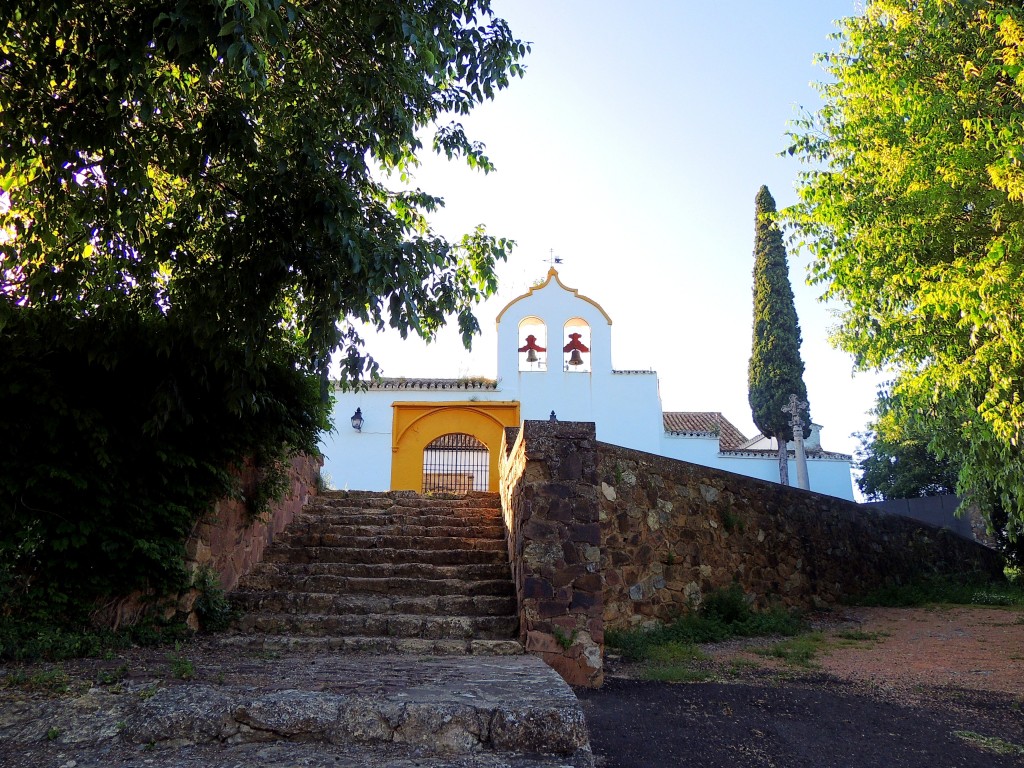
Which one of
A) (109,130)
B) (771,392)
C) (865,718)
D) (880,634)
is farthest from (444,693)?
(771,392)

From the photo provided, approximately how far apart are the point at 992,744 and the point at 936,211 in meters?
3.90

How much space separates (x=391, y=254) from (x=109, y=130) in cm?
167

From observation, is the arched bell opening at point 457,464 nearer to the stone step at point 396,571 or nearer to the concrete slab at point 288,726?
the stone step at point 396,571

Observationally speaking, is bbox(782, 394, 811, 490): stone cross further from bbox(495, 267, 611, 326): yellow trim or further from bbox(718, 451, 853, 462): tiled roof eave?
bbox(495, 267, 611, 326): yellow trim

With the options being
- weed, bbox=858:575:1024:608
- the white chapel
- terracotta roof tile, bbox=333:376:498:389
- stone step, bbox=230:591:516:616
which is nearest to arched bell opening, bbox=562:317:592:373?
the white chapel

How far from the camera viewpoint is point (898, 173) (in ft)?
19.3

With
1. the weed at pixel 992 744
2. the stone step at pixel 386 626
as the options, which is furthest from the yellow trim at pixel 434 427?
the weed at pixel 992 744

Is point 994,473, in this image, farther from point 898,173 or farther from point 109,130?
point 109,130

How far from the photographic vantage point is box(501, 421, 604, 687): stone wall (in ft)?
16.8

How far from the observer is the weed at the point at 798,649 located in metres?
6.29

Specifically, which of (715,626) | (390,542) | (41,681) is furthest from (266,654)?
(715,626)

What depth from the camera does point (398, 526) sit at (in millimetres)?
7516

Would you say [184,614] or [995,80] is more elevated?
[995,80]

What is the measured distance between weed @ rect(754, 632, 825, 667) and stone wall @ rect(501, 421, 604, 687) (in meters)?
2.20
